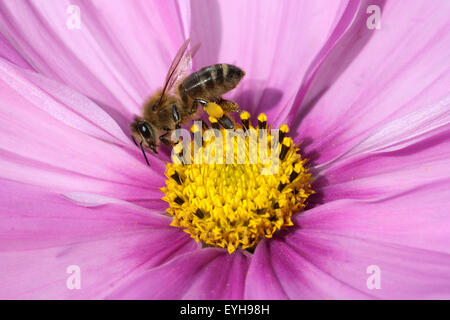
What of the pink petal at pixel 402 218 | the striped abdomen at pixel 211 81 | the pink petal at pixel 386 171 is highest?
the striped abdomen at pixel 211 81

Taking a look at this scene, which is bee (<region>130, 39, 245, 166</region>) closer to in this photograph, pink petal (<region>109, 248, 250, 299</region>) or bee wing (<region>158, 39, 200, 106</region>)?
bee wing (<region>158, 39, 200, 106</region>)

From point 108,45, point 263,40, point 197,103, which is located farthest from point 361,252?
point 108,45

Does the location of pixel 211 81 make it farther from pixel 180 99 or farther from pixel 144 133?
pixel 144 133

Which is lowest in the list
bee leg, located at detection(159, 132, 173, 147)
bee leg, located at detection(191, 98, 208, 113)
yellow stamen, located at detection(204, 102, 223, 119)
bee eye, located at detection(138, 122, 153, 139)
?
bee leg, located at detection(159, 132, 173, 147)

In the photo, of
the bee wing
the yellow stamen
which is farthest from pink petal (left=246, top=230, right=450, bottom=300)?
the bee wing

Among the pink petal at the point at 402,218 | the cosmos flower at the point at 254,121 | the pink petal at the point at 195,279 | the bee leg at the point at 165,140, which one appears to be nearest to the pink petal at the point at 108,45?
the cosmos flower at the point at 254,121

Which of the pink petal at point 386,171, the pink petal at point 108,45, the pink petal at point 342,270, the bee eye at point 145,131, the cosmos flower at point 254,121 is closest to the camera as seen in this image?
the pink petal at point 342,270

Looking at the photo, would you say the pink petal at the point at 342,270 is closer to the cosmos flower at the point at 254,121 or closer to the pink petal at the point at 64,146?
the cosmos flower at the point at 254,121

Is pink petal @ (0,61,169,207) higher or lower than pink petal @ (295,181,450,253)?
higher
